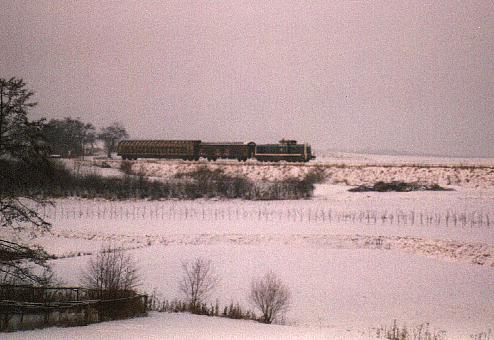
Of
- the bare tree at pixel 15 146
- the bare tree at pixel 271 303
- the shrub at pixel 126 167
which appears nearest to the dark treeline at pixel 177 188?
the shrub at pixel 126 167

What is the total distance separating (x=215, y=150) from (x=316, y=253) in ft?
125

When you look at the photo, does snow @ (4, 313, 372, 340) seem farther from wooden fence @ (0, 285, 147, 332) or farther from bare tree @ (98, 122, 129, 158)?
bare tree @ (98, 122, 129, 158)

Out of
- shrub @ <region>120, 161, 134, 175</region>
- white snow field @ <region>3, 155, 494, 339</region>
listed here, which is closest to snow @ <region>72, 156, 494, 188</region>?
shrub @ <region>120, 161, 134, 175</region>

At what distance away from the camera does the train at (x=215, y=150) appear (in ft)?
215

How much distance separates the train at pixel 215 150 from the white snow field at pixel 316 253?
15.0 meters

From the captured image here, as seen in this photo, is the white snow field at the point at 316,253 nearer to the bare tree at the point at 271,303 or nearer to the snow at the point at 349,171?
the bare tree at the point at 271,303

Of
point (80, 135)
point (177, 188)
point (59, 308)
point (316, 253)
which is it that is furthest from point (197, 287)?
point (80, 135)

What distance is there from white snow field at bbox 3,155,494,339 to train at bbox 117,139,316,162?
49.2 ft

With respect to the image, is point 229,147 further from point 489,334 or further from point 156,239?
point 489,334

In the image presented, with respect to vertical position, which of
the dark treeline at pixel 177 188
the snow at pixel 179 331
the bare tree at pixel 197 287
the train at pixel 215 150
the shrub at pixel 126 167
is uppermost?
the train at pixel 215 150

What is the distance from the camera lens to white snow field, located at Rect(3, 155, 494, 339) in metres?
19.1

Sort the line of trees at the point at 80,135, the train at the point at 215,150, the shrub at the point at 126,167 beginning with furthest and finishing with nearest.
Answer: the line of trees at the point at 80,135
the train at the point at 215,150
the shrub at the point at 126,167

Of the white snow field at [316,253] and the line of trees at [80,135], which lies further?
the line of trees at [80,135]

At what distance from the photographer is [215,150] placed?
6806 cm
